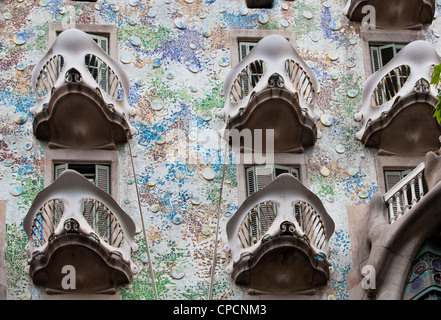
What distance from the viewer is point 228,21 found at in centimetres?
2792

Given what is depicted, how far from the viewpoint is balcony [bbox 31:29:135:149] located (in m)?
25.5

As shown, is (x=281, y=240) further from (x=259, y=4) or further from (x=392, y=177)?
(x=259, y=4)

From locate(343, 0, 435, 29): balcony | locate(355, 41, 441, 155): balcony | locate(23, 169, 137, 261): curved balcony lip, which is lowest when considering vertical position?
locate(23, 169, 137, 261): curved balcony lip

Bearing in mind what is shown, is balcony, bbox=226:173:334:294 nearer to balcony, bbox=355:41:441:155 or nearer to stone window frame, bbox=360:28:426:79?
balcony, bbox=355:41:441:155

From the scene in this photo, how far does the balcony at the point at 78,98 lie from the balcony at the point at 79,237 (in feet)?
5.49

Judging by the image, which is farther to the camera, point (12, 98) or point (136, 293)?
point (12, 98)

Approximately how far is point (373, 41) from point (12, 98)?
22.2 feet

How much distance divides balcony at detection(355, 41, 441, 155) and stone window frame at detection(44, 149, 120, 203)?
14.1ft

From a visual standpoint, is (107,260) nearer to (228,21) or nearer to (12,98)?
(12,98)

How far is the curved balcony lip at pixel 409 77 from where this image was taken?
2609 cm

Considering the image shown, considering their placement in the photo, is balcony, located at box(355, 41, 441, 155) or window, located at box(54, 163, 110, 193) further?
balcony, located at box(355, 41, 441, 155)
